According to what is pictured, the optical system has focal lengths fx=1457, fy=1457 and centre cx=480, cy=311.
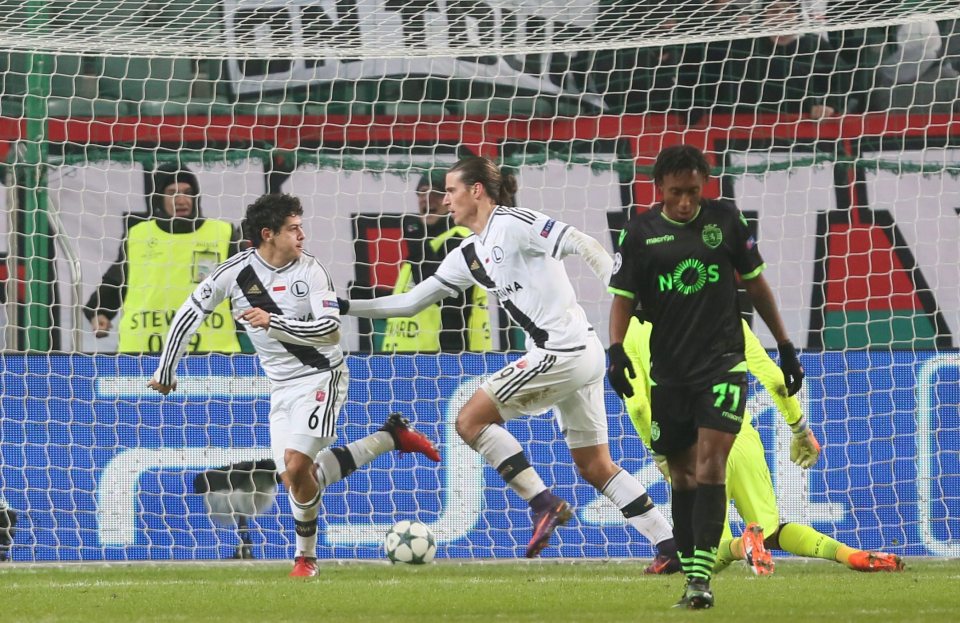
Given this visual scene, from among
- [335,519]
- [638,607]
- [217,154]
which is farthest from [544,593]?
[217,154]

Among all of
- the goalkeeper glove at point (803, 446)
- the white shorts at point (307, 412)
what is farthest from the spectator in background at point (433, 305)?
the goalkeeper glove at point (803, 446)

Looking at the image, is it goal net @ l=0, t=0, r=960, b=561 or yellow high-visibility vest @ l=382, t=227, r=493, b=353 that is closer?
goal net @ l=0, t=0, r=960, b=561

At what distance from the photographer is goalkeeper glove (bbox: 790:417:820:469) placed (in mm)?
6297

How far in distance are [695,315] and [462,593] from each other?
157 cm

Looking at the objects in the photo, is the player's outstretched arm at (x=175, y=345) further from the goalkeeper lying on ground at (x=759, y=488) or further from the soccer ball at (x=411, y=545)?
the goalkeeper lying on ground at (x=759, y=488)

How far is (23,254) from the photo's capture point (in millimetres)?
8375

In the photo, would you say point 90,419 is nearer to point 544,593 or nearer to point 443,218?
point 443,218

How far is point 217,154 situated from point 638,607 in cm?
509

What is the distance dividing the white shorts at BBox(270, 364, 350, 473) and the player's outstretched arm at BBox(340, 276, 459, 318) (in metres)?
0.32

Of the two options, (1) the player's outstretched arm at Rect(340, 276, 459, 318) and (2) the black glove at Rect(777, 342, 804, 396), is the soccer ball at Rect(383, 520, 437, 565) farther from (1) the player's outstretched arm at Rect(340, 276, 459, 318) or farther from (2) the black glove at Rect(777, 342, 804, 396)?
(2) the black glove at Rect(777, 342, 804, 396)

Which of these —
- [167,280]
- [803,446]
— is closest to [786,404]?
[803,446]

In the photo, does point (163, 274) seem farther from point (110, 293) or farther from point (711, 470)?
point (711, 470)

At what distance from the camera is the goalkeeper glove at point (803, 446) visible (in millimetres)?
6297

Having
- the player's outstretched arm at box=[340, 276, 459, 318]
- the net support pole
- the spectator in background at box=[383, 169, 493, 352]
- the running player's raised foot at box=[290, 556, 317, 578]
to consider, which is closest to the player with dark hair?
the player's outstretched arm at box=[340, 276, 459, 318]
